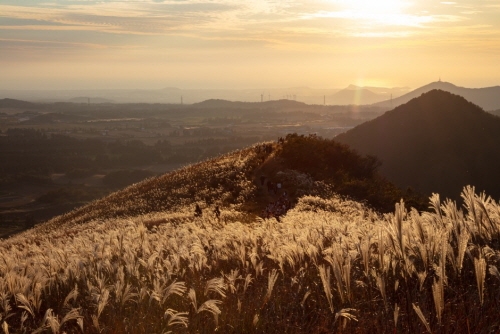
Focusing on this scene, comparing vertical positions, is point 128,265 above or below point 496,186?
above

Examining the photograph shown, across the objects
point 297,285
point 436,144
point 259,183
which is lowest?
point 436,144

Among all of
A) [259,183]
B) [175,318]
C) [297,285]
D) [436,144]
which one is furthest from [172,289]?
[436,144]

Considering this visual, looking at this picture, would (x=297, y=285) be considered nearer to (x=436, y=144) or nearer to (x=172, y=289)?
(x=172, y=289)

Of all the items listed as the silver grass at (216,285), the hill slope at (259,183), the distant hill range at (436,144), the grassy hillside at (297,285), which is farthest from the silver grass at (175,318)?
the distant hill range at (436,144)

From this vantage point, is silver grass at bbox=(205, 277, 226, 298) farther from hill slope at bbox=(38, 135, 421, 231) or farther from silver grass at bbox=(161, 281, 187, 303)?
hill slope at bbox=(38, 135, 421, 231)

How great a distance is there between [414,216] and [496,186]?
67.0 meters

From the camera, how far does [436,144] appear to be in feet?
252

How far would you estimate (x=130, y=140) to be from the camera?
586ft

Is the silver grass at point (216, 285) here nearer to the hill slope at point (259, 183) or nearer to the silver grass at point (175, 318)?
the silver grass at point (175, 318)

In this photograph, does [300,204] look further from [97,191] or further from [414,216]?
[97,191]

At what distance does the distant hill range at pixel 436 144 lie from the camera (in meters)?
67.6

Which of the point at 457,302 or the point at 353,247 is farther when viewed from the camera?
the point at 353,247

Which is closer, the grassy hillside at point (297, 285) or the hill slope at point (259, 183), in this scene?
the grassy hillside at point (297, 285)

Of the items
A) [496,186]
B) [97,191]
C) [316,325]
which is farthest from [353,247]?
[97,191]
